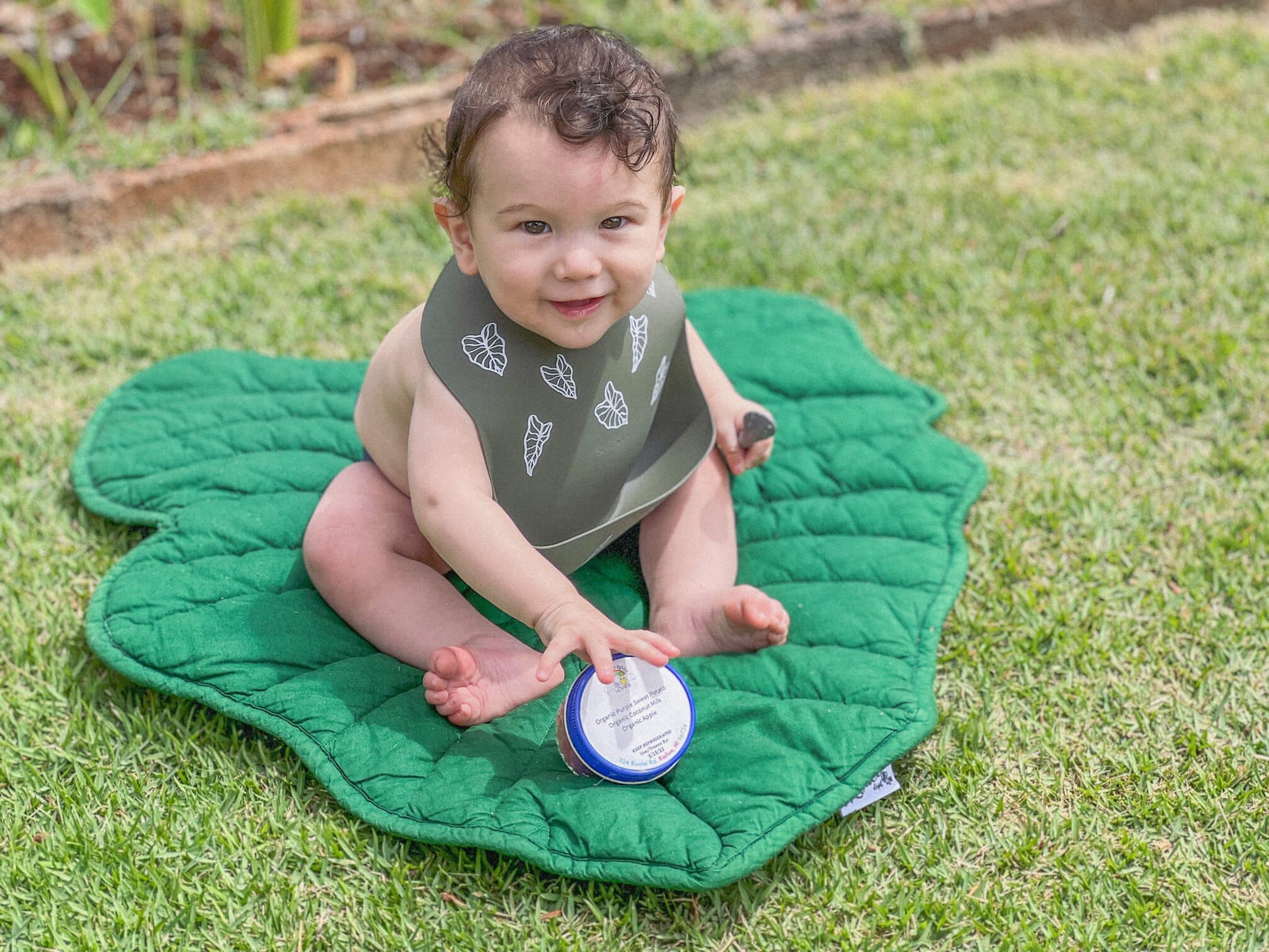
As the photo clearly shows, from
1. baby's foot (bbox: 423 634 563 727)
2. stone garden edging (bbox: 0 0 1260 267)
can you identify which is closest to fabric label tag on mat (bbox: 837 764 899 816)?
baby's foot (bbox: 423 634 563 727)

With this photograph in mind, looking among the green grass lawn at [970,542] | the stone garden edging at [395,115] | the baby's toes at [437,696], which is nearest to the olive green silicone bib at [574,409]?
the baby's toes at [437,696]

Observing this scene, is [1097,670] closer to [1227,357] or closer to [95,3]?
[1227,357]

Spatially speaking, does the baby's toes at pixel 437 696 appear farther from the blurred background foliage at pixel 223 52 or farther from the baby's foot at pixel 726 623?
the blurred background foliage at pixel 223 52

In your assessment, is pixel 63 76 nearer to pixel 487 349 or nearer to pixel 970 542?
pixel 487 349

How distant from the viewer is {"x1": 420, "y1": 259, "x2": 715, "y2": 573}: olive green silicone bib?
7.00 feet

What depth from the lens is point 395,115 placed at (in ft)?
13.9

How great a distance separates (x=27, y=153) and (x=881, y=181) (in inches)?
110

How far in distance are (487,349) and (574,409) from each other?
0.21 m

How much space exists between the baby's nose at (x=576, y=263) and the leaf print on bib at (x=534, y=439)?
347mm

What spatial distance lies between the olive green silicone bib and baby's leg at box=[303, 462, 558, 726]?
212 mm

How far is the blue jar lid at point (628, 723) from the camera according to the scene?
2.04 metres

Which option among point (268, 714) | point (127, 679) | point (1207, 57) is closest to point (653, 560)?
point (268, 714)

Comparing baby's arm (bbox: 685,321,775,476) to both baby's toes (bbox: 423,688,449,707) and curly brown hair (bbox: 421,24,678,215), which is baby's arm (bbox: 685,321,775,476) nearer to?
curly brown hair (bbox: 421,24,678,215)

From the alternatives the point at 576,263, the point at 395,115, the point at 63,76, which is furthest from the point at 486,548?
the point at 63,76
